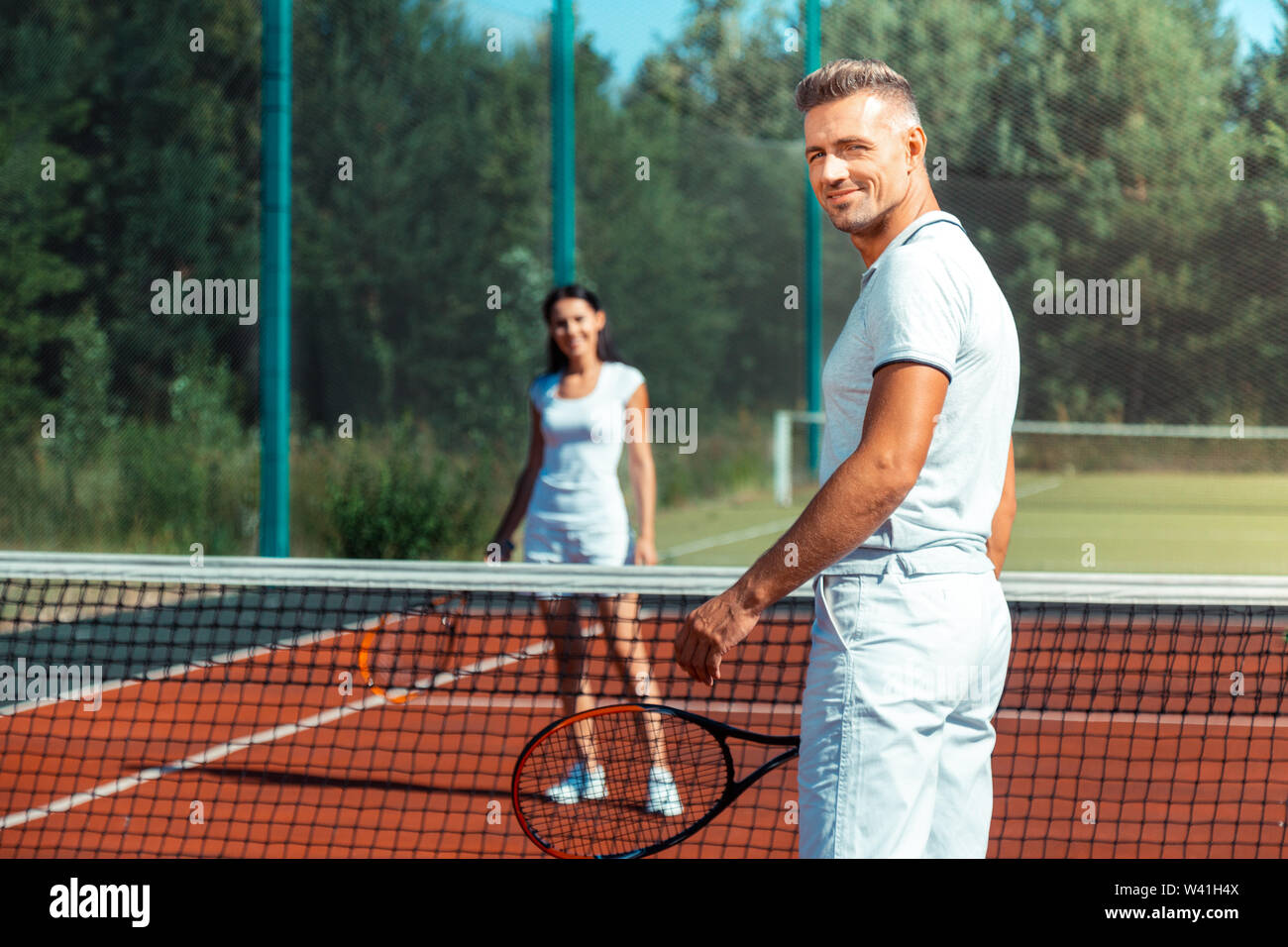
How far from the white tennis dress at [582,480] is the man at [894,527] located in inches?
92.1

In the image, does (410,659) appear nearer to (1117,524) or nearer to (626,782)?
(626,782)

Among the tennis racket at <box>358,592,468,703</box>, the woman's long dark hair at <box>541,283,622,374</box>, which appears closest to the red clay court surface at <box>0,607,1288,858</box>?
the tennis racket at <box>358,592,468,703</box>

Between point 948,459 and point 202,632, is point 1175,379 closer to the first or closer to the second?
point 202,632

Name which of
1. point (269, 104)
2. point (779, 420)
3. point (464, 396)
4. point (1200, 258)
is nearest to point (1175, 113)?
point (1200, 258)

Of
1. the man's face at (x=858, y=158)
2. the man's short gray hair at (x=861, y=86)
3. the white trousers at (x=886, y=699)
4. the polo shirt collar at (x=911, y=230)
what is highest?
the man's short gray hair at (x=861, y=86)

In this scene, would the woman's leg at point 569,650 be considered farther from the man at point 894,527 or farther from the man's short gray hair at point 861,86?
the man's short gray hair at point 861,86

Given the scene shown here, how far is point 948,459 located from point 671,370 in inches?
425

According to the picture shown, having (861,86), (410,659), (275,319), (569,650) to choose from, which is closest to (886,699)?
(861,86)

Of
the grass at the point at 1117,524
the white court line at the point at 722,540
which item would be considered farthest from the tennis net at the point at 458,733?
the white court line at the point at 722,540

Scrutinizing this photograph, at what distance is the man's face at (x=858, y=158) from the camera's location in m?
1.92

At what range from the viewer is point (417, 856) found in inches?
151

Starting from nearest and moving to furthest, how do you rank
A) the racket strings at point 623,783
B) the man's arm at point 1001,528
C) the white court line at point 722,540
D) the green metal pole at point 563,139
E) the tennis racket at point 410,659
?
the man's arm at point 1001,528
the racket strings at point 623,783
the tennis racket at point 410,659
the green metal pole at point 563,139
the white court line at point 722,540

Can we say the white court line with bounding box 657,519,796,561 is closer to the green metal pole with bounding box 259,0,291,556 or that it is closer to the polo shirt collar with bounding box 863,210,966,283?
the green metal pole with bounding box 259,0,291,556

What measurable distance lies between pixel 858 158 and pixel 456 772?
316 centimetres
